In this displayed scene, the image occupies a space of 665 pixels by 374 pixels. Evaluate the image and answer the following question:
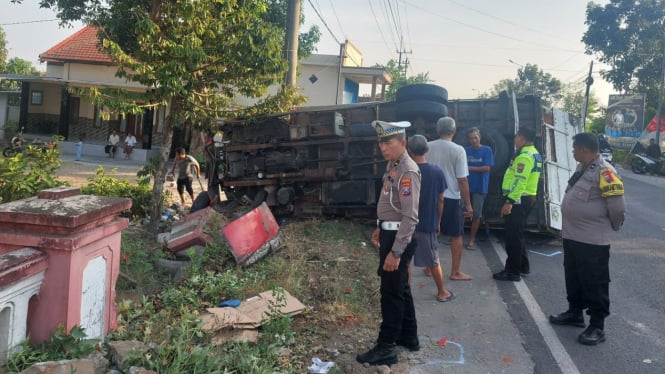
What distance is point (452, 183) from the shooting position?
236 inches

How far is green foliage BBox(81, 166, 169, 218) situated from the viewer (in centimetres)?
947

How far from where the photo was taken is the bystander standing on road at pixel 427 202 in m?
4.57

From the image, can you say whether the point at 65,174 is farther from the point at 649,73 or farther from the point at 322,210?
the point at 649,73

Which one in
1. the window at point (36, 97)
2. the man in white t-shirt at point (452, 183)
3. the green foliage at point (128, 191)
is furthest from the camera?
the window at point (36, 97)

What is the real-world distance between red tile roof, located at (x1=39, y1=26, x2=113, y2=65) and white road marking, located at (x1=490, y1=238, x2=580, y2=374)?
69.0 ft

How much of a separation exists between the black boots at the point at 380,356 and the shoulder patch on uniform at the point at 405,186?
44.8 inches

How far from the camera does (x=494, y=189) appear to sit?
26.8 feet

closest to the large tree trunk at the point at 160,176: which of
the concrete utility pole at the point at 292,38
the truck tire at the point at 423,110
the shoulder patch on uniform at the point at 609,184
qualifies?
the truck tire at the point at 423,110

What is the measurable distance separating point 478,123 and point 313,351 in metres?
5.64

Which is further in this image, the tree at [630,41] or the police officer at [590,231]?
the tree at [630,41]

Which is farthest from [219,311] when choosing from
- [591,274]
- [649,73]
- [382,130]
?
[649,73]

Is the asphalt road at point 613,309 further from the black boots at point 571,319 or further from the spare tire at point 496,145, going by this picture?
the spare tire at point 496,145

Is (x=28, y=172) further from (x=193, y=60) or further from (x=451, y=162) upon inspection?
(x=451, y=162)

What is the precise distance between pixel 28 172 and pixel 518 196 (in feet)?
21.7
